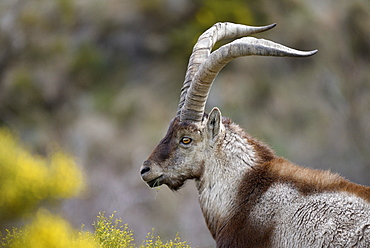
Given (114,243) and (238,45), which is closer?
(238,45)

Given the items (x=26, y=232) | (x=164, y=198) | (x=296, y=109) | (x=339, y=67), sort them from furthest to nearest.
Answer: (x=339, y=67) < (x=296, y=109) < (x=164, y=198) < (x=26, y=232)

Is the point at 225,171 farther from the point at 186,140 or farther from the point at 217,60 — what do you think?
the point at 217,60

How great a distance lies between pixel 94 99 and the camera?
1128 inches

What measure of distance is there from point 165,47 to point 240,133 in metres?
22.2

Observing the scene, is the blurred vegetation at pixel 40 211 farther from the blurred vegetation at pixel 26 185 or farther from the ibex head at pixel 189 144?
the ibex head at pixel 189 144

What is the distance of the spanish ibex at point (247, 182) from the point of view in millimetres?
7145

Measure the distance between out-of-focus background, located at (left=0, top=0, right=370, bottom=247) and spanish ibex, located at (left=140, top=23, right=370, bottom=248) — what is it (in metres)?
15.4

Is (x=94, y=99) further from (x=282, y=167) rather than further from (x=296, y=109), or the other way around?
(x=282, y=167)

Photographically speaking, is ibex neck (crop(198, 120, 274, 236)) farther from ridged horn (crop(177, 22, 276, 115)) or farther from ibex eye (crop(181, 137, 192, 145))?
ridged horn (crop(177, 22, 276, 115))

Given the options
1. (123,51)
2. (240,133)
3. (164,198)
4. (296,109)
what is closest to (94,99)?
(123,51)

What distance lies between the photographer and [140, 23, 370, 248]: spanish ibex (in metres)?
7.14

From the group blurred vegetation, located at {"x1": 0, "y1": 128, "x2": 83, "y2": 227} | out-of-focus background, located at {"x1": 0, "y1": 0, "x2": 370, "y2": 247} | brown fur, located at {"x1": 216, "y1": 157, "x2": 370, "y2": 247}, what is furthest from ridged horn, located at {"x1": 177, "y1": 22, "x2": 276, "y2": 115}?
out-of-focus background, located at {"x1": 0, "y1": 0, "x2": 370, "y2": 247}

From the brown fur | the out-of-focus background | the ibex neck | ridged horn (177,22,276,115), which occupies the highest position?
the out-of-focus background

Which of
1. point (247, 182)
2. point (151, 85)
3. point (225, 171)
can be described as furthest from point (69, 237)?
point (151, 85)
